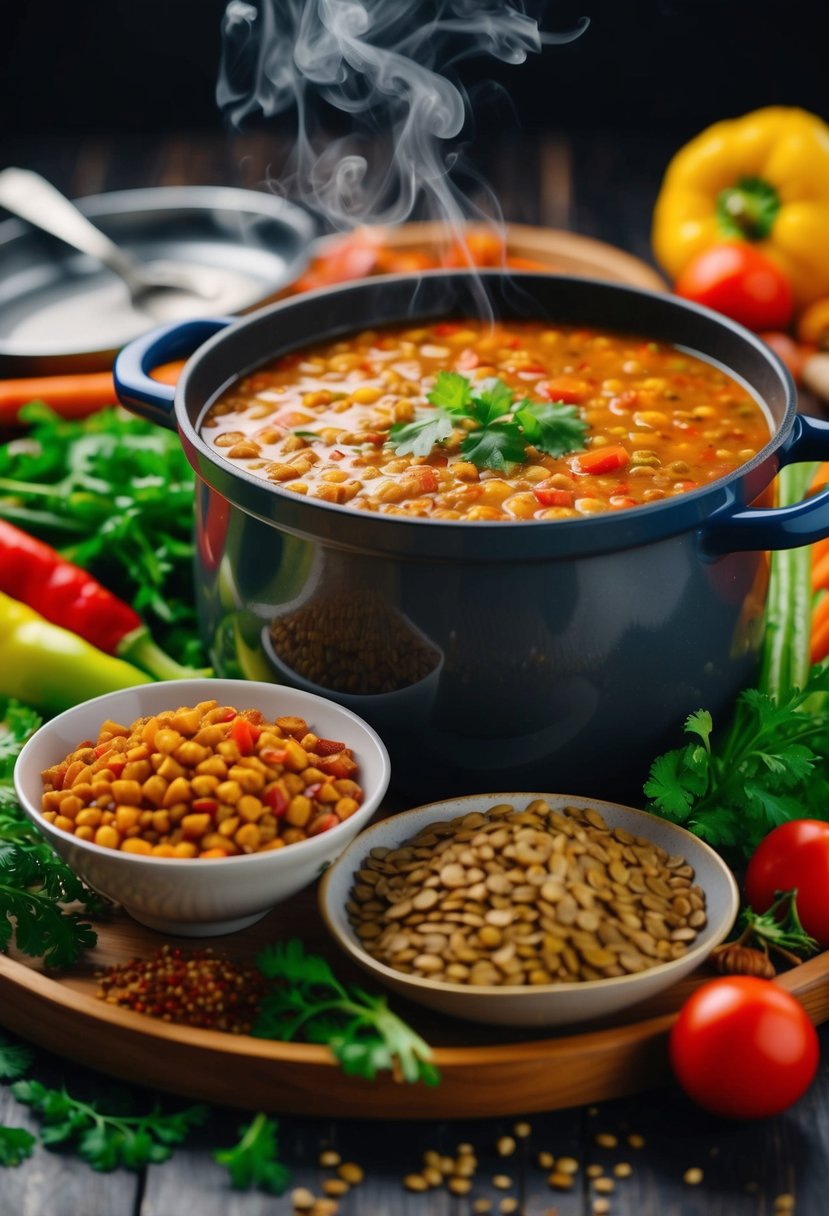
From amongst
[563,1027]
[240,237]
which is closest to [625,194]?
[240,237]

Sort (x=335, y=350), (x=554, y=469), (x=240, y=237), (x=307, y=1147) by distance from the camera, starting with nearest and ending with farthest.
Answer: (x=307, y=1147) → (x=554, y=469) → (x=335, y=350) → (x=240, y=237)

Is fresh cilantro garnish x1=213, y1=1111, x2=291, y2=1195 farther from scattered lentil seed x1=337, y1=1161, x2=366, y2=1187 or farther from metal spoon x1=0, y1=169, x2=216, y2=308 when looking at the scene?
metal spoon x1=0, y1=169, x2=216, y2=308

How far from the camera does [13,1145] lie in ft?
7.45

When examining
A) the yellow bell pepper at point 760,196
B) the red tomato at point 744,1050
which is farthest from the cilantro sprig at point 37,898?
the yellow bell pepper at point 760,196

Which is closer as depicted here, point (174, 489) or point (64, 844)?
point (64, 844)

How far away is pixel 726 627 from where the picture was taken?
9.44ft

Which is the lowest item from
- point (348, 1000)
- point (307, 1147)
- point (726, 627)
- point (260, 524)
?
point (307, 1147)

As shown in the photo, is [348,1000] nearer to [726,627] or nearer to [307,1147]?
[307,1147]

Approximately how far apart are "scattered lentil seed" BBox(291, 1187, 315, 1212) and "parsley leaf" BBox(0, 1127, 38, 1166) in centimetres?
42

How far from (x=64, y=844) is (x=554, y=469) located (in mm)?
1190

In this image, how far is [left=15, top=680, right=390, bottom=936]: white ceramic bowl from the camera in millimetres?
2396

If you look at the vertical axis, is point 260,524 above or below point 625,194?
above

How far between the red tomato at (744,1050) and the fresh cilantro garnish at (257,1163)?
630 millimetres

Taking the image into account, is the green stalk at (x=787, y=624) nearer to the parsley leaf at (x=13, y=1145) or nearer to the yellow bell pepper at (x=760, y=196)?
the parsley leaf at (x=13, y=1145)
